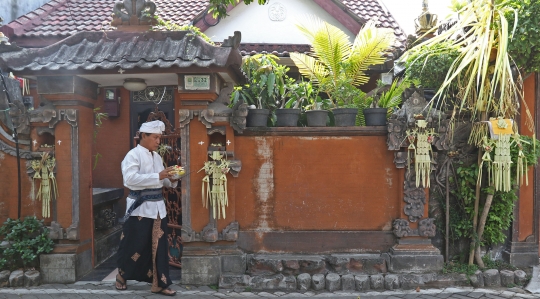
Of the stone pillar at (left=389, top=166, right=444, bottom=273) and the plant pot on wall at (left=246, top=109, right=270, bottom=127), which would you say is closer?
the stone pillar at (left=389, top=166, right=444, bottom=273)

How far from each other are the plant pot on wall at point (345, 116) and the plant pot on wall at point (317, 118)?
165mm

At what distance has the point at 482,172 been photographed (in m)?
5.42

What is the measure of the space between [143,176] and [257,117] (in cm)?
169

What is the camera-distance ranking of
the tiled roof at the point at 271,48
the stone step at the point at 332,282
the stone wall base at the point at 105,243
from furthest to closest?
1. the tiled roof at the point at 271,48
2. the stone wall base at the point at 105,243
3. the stone step at the point at 332,282

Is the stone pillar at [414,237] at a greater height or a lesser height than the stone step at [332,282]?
greater

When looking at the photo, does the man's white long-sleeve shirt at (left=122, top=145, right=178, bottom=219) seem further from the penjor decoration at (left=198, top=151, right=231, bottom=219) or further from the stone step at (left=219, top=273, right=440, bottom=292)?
the stone step at (left=219, top=273, right=440, bottom=292)

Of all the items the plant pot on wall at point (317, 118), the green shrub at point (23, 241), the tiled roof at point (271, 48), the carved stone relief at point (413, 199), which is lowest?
the green shrub at point (23, 241)

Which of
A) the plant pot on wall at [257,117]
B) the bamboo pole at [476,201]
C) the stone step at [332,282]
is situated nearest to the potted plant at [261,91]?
the plant pot on wall at [257,117]

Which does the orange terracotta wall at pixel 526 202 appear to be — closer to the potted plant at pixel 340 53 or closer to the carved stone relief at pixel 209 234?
the potted plant at pixel 340 53

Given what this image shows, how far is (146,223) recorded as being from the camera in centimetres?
496

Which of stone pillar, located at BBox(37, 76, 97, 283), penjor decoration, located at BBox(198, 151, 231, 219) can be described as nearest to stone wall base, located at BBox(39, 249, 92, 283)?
stone pillar, located at BBox(37, 76, 97, 283)

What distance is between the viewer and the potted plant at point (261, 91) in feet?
18.2

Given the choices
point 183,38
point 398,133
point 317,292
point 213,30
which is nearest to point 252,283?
point 317,292

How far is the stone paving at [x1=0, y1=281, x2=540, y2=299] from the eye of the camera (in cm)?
498
